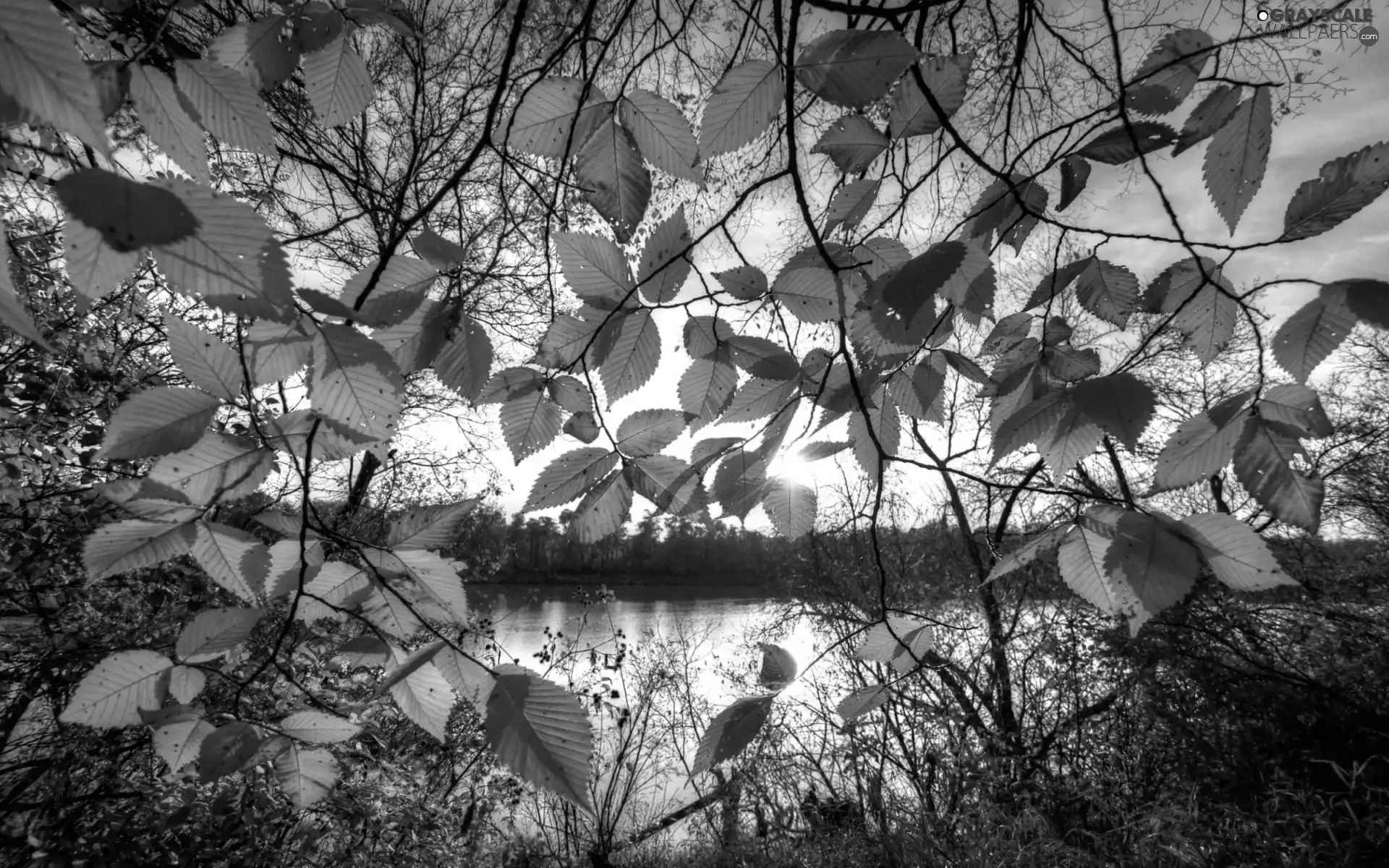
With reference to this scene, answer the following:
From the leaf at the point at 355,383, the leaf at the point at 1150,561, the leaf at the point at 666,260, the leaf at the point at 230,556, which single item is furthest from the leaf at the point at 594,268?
the leaf at the point at 1150,561

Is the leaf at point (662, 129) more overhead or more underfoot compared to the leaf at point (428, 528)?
more overhead

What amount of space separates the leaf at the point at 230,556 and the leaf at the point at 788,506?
1.69ft

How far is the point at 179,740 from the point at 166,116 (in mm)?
525

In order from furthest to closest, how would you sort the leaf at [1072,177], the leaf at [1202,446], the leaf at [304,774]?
the leaf at [1072,177] → the leaf at [304,774] → the leaf at [1202,446]

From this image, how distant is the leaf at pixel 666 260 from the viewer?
1.98ft

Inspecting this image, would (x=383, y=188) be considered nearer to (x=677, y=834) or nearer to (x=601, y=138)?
(x=601, y=138)

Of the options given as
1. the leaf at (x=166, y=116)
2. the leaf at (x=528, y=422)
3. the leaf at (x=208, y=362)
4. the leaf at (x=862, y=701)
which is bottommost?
the leaf at (x=862, y=701)

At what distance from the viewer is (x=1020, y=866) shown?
322 cm

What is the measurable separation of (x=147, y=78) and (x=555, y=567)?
1178cm

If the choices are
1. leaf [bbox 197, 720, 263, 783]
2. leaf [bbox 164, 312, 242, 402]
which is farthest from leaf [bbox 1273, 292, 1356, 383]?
leaf [bbox 197, 720, 263, 783]

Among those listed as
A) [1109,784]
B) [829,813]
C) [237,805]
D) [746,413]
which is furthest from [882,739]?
[746,413]

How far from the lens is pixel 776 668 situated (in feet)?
2.11

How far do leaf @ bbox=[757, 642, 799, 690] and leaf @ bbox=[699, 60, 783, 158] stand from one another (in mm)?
532

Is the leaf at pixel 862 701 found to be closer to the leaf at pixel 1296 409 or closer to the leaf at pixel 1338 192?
the leaf at pixel 1296 409
